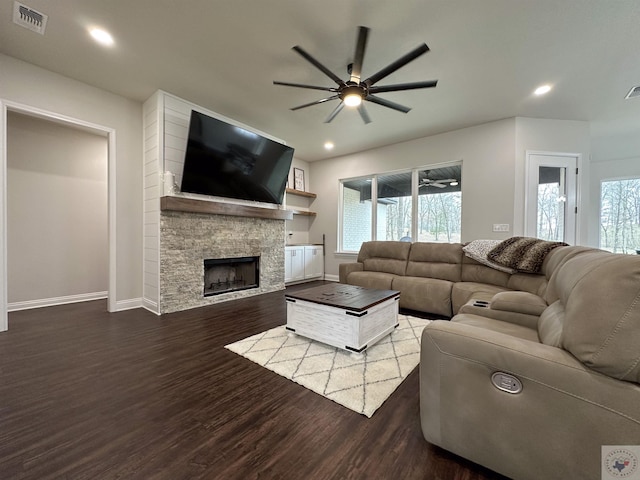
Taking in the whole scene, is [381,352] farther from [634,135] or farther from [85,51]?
[634,135]

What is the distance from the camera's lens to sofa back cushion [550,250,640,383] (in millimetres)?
801

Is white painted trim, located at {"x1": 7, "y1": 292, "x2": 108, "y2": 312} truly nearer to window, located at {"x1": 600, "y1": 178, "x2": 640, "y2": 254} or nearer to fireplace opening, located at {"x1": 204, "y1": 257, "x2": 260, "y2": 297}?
fireplace opening, located at {"x1": 204, "y1": 257, "x2": 260, "y2": 297}

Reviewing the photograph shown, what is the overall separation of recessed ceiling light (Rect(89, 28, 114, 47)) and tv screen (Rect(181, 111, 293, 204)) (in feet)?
3.10

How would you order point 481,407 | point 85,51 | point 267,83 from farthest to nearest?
point 267,83
point 85,51
point 481,407

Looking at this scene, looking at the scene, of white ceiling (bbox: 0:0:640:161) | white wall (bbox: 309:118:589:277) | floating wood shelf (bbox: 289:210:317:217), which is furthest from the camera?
floating wood shelf (bbox: 289:210:317:217)

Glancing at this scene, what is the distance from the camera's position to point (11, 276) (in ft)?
11.1

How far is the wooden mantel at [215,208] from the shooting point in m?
3.35

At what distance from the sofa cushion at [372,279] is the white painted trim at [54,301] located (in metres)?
3.99

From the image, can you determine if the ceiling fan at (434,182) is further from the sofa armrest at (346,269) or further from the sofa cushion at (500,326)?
the sofa cushion at (500,326)

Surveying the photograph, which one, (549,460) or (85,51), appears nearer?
(549,460)

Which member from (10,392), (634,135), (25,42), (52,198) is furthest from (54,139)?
(634,135)

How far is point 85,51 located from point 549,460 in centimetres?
453

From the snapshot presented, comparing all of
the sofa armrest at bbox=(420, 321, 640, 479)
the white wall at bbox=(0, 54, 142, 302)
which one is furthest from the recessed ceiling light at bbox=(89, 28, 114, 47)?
the sofa armrest at bbox=(420, 321, 640, 479)

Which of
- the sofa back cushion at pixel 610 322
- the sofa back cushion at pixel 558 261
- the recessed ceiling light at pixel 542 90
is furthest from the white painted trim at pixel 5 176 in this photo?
the recessed ceiling light at pixel 542 90
